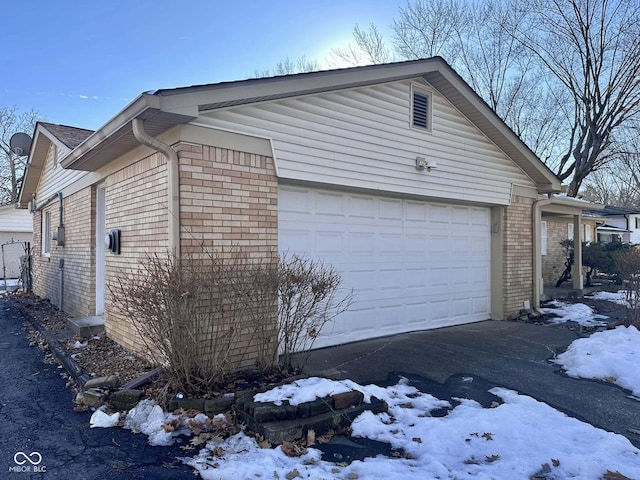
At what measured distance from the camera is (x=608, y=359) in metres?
6.05

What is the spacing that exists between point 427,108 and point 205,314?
5689mm

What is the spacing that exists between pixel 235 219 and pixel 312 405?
8.13ft

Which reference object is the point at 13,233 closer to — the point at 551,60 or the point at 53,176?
the point at 53,176

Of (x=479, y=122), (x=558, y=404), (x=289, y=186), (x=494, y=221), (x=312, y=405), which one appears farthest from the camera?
(x=494, y=221)

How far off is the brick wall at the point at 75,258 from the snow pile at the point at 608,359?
27.2 ft

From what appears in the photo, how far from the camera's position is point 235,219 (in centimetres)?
548

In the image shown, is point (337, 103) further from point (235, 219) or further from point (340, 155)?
point (235, 219)

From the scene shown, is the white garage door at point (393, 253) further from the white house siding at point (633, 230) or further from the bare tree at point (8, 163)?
the bare tree at point (8, 163)

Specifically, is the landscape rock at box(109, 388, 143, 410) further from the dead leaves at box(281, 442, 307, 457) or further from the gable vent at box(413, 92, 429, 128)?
the gable vent at box(413, 92, 429, 128)

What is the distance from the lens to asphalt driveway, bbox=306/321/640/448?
4.78 meters

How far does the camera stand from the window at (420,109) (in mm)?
7922

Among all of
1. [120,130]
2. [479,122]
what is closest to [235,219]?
[120,130]

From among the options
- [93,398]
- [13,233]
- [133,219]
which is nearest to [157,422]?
[93,398]

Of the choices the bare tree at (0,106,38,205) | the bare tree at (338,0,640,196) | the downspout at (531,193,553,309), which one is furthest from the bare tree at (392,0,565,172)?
the bare tree at (0,106,38,205)
